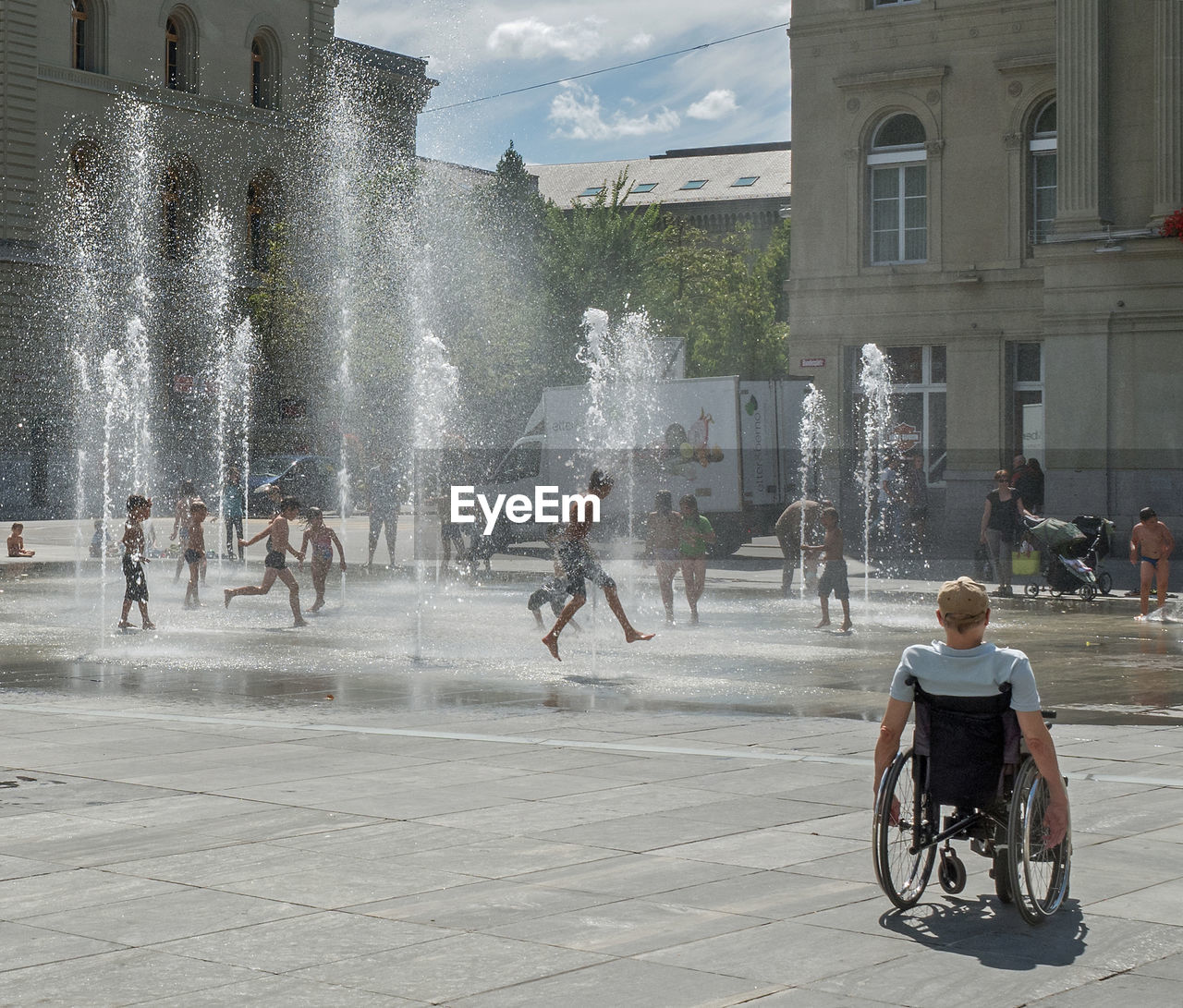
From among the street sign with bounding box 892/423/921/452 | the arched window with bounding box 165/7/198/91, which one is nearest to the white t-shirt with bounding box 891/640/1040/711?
the street sign with bounding box 892/423/921/452

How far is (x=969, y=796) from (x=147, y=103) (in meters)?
50.0

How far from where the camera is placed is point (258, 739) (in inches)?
413

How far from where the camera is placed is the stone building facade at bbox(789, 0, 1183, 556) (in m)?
27.5

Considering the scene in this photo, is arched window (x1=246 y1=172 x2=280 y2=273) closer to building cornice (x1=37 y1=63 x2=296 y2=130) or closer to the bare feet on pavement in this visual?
building cornice (x1=37 y1=63 x2=296 y2=130)

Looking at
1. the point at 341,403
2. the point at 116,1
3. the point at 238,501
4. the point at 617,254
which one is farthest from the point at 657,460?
the point at 116,1

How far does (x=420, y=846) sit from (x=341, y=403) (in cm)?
4692

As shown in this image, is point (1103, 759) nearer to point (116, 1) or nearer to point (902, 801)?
point (902, 801)

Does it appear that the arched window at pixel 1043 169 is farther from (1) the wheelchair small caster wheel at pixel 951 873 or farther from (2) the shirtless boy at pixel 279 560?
(1) the wheelchair small caster wheel at pixel 951 873

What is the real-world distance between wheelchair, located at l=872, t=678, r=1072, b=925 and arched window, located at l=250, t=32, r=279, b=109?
53.6 m

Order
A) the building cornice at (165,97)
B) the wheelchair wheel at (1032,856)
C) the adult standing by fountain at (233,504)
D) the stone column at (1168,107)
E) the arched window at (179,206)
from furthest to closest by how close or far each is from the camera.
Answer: the arched window at (179,206)
the building cornice at (165,97)
the adult standing by fountain at (233,504)
the stone column at (1168,107)
the wheelchair wheel at (1032,856)

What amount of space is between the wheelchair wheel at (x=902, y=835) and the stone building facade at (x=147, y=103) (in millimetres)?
41282

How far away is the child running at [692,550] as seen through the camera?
63.8ft

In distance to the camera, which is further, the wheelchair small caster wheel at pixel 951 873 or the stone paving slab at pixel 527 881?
the wheelchair small caster wheel at pixel 951 873

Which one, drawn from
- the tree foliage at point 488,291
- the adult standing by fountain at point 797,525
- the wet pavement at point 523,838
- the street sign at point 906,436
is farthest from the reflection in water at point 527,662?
the tree foliage at point 488,291
